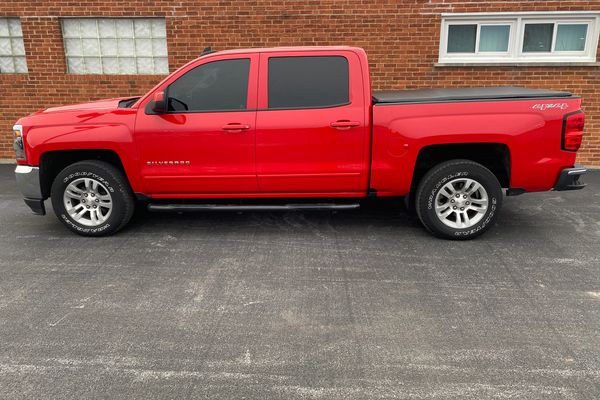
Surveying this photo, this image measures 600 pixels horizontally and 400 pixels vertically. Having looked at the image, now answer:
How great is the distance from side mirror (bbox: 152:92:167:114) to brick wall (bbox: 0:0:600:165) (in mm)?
3873

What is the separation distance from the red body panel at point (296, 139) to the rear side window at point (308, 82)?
0.07 m

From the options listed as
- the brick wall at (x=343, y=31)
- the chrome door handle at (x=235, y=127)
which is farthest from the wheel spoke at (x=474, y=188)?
the brick wall at (x=343, y=31)

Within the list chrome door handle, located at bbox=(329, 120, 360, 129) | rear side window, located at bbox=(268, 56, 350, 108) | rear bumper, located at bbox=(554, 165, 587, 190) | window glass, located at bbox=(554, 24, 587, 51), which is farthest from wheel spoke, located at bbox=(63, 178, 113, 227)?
window glass, located at bbox=(554, 24, 587, 51)

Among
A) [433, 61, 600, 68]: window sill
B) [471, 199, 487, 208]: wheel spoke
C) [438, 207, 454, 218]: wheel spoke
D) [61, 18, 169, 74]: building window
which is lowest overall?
[438, 207, 454, 218]: wheel spoke

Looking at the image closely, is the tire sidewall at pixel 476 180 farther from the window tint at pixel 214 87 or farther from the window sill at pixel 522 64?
the window sill at pixel 522 64

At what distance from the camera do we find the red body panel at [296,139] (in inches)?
179

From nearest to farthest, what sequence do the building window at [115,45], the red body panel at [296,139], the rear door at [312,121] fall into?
the red body panel at [296,139], the rear door at [312,121], the building window at [115,45]

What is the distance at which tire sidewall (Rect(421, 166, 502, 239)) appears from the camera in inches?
186

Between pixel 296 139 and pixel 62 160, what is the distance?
258 centimetres

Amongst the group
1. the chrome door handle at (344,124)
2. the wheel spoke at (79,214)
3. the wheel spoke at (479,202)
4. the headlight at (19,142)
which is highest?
the chrome door handle at (344,124)

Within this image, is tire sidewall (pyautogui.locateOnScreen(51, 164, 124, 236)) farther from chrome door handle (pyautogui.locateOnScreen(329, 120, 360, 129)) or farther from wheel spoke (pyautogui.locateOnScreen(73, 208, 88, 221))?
chrome door handle (pyautogui.locateOnScreen(329, 120, 360, 129))

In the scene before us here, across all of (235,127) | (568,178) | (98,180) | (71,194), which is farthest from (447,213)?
(71,194)

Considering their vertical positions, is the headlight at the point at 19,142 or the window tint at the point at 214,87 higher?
the window tint at the point at 214,87

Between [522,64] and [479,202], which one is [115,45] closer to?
[479,202]
